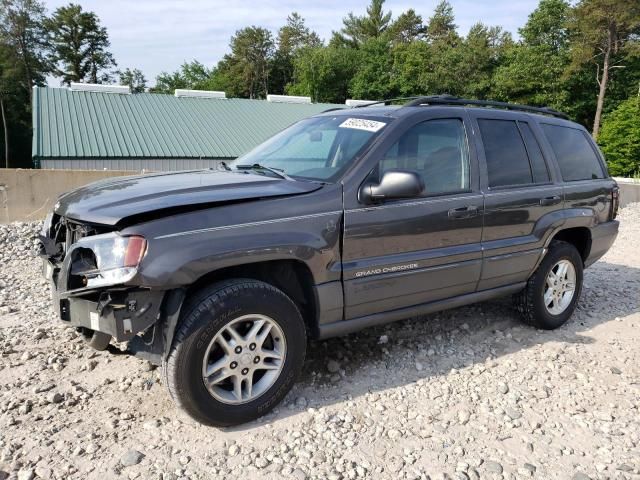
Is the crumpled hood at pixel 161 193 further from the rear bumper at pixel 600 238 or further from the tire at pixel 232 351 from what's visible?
the rear bumper at pixel 600 238

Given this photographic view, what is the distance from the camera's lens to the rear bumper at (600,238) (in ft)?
16.9

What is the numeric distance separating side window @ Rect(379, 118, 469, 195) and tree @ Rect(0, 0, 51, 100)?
54.7 metres

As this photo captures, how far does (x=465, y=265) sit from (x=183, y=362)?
2.25 m

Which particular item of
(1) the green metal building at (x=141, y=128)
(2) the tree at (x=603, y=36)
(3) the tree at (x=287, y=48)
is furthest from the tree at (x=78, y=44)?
→ (2) the tree at (x=603, y=36)

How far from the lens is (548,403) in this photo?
3.54m

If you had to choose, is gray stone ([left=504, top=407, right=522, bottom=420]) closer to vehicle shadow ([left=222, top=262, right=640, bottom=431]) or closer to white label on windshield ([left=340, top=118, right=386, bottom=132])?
vehicle shadow ([left=222, top=262, right=640, bottom=431])

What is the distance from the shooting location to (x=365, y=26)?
69.6 metres

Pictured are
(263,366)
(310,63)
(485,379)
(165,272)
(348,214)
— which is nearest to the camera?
(165,272)

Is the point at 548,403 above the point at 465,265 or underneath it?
underneath

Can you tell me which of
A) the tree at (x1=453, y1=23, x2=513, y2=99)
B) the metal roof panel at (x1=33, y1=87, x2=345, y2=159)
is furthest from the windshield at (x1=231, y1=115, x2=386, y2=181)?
the tree at (x1=453, y1=23, x2=513, y2=99)

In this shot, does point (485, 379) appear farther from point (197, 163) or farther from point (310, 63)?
point (310, 63)

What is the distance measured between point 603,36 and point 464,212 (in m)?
41.0

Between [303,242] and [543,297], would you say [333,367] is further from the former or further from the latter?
[543,297]

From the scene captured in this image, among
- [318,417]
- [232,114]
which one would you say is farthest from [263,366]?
[232,114]
